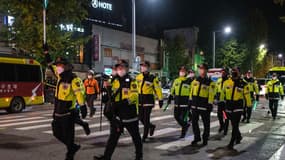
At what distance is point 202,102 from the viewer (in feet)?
30.6

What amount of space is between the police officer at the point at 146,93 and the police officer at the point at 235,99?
5.76 feet

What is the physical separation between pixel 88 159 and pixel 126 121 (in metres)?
1.41

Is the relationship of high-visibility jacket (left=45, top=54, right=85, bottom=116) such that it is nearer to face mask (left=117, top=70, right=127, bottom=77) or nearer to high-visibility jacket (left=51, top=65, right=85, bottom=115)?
high-visibility jacket (left=51, top=65, right=85, bottom=115)

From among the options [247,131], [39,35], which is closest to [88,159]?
[247,131]

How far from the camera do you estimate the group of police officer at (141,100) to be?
6754 millimetres

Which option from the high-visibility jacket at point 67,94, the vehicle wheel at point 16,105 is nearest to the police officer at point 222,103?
the high-visibility jacket at point 67,94

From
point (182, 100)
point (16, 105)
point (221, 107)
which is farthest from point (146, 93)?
point (16, 105)

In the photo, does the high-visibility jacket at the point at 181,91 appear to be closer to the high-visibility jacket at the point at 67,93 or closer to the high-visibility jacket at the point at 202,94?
the high-visibility jacket at the point at 202,94

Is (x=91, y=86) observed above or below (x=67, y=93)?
below

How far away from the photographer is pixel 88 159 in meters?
7.64

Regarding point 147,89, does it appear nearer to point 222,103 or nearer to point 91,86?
point 222,103

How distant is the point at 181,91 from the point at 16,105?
11.7m

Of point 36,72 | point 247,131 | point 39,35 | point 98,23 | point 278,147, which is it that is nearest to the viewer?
point 278,147

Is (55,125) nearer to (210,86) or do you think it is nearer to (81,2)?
(210,86)
